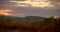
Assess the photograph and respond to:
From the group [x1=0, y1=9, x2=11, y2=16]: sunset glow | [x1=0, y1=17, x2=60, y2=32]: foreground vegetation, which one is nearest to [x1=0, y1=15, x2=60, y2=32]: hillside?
[x1=0, y1=17, x2=60, y2=32]: foreground vegetation

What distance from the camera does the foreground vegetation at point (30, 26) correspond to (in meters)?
2.50

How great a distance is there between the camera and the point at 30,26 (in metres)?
2.53

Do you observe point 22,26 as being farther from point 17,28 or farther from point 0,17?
point 0,17

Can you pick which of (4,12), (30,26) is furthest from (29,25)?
(4,12)

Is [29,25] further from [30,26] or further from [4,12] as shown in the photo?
[4,12]

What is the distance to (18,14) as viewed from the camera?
3105 millimetres

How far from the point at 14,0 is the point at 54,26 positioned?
86cm

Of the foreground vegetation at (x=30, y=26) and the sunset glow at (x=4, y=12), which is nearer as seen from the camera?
the foreground vegetation at (x=30, y=26)

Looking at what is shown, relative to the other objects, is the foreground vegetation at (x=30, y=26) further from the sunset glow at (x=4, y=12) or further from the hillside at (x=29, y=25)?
the sunset glow at (x=4, y=12)

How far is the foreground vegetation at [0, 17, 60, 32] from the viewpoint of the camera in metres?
2.50

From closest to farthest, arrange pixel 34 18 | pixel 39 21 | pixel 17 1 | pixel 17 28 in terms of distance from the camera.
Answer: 1. pixel 17 28
2. pixel 39 21
3. pixel 34 18
4. pixel 17 1

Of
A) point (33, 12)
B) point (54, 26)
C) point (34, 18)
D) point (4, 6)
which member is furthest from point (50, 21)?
point (4, 6)

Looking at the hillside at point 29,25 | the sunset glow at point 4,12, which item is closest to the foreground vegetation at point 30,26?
the hillside at point 29,25

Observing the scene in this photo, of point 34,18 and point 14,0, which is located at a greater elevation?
point 14,0
